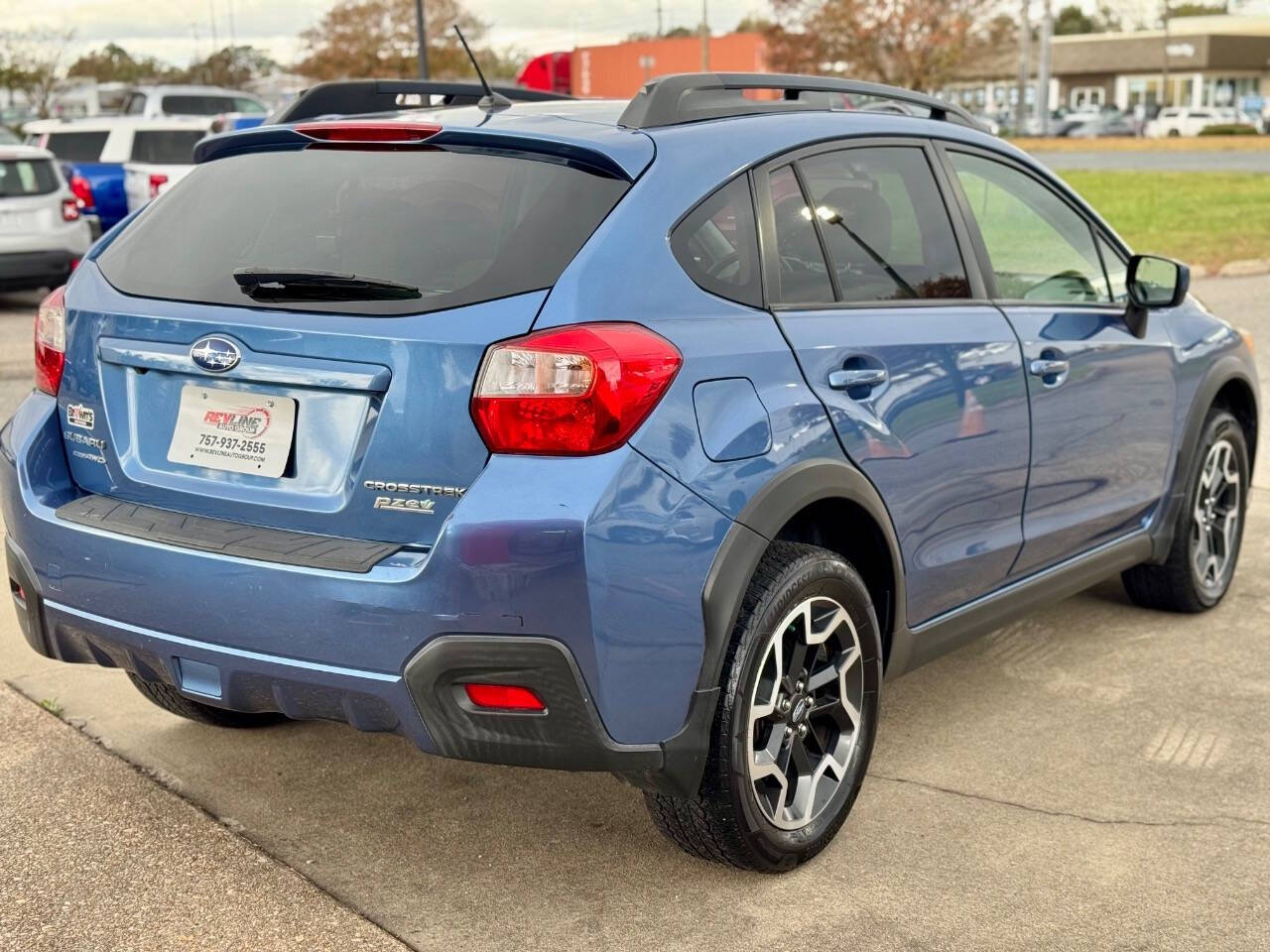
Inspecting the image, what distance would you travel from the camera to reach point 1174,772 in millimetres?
4016

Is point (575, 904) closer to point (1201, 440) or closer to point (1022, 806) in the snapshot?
point (1022, 806)

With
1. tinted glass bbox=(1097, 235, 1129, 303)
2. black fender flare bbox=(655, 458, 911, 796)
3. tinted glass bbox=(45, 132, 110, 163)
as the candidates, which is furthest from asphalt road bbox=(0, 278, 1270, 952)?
tinted glass bbox=(45, 132, 110, 163)

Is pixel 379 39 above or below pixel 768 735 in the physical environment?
above

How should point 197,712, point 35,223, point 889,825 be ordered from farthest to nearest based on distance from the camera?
point 35,223, point 197,712, point 889,825

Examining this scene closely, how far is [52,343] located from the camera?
141 inches

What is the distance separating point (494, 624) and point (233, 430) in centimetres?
72

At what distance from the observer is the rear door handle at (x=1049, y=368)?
4172mm

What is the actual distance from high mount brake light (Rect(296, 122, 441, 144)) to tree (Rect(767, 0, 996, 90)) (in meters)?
50.5

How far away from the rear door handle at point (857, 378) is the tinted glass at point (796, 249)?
18 centimetres

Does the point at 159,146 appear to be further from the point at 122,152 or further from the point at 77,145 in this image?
the point at 77,145

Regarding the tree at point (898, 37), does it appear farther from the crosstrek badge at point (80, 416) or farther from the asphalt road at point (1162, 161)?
the crosstrek badge at point (80, 416)

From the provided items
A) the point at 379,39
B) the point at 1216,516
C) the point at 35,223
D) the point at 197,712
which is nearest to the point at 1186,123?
the point at 379,39

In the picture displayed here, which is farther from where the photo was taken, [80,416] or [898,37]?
[898,37]

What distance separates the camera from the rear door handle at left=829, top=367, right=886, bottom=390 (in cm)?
344
